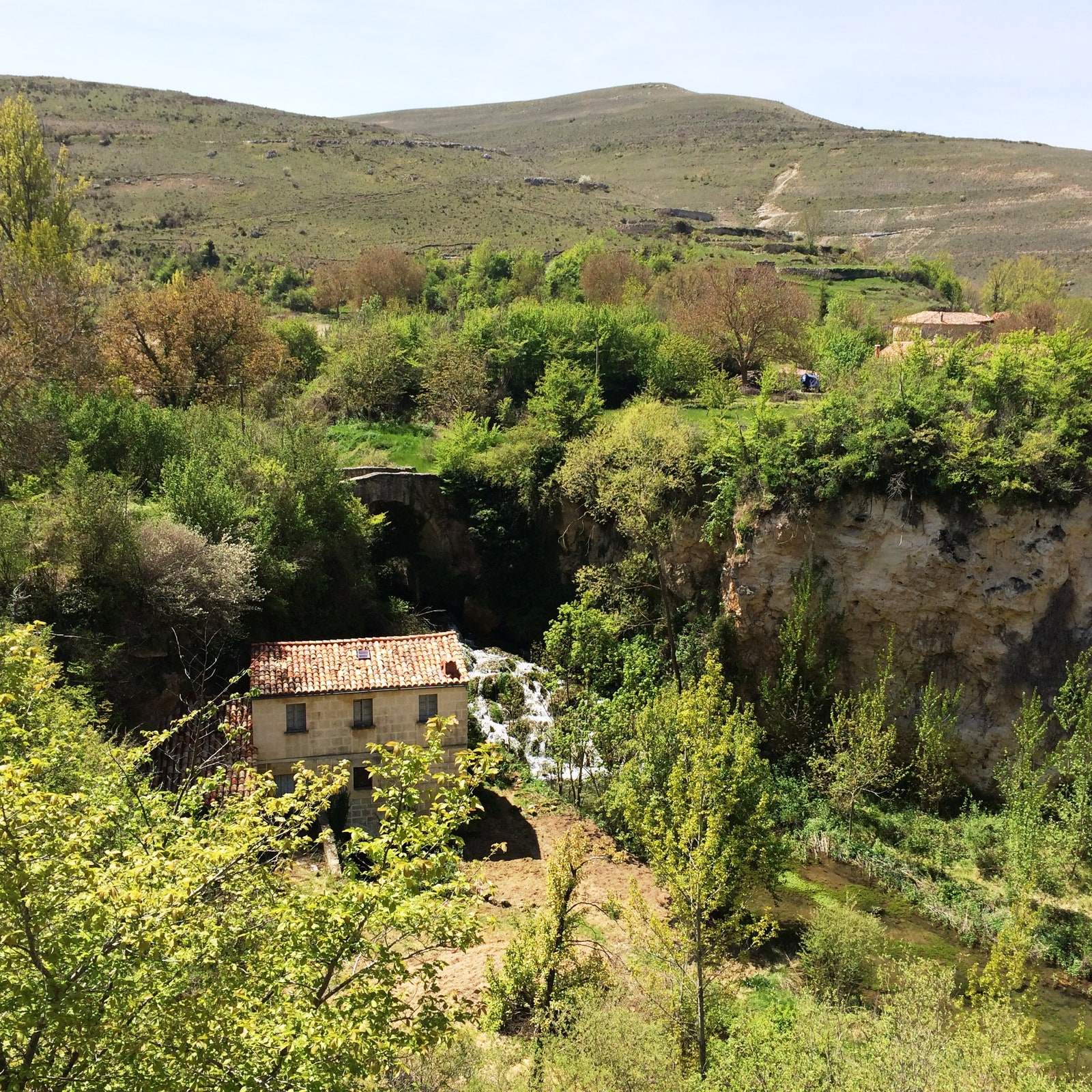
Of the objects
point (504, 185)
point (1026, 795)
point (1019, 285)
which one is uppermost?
point (504, 185)

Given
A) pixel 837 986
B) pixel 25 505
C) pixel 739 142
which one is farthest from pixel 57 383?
pixel 739 142

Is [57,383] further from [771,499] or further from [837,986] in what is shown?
[837,986]

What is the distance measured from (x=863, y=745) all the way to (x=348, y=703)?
42.4 ft

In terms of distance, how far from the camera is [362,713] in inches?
833

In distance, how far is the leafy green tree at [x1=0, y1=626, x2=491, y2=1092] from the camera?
6.70 m

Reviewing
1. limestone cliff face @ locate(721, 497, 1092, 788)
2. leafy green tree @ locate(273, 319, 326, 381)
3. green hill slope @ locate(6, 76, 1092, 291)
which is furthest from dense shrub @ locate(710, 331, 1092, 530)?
green hill slope @ locate(6, 76, 1092, 291)

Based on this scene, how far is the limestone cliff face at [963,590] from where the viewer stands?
2317 cm

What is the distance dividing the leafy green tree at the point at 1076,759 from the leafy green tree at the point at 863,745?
389 cm

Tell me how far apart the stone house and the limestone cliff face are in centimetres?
1020

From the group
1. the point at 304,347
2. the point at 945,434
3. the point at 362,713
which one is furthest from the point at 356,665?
the point at 304,347

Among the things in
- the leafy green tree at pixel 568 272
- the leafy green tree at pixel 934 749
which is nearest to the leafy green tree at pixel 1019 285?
the leafy green tree at pixel 568 272

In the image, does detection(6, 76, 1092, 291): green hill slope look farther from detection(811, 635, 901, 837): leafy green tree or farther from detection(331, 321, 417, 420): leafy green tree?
detection(811, 635, 901, 837): leafy green tree

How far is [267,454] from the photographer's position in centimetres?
2744

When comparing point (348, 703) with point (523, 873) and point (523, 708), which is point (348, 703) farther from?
point (523, 708)
